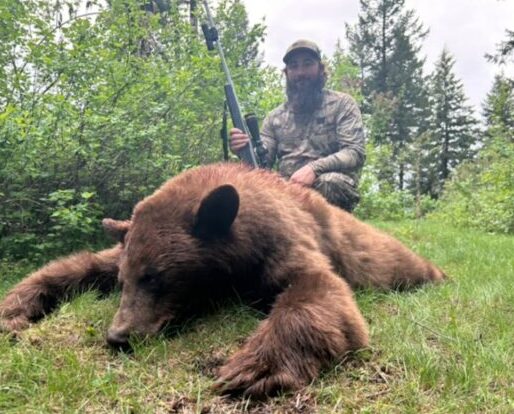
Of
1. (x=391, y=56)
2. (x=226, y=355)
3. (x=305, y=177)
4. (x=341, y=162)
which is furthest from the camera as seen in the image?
(x=391, y=56)

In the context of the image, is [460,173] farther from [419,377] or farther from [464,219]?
[419,377]

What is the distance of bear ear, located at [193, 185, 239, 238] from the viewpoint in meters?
2.79

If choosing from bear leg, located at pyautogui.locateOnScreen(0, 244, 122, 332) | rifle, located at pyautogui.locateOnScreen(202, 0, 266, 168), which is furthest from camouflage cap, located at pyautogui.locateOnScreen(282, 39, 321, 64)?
bear leg, located at pyautogui.locateOnScreen(0, 244, 122, 332)

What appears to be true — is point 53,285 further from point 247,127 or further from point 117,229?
point 247,127

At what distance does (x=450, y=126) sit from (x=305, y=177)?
3631 cm

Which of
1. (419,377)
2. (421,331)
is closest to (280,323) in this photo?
(419,377)

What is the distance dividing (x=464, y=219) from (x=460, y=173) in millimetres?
12197

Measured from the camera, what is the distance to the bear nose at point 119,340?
257 centimetres

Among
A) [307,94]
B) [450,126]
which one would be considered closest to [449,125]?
[450,126]

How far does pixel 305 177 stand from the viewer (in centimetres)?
541

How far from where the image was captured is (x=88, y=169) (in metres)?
5.78

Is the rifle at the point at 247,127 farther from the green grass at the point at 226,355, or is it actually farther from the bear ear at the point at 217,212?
the green grass at the point at 226,355

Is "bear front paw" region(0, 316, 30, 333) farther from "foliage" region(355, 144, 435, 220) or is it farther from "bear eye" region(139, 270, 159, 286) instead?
"foliage" region(355, 144, 435, 220)

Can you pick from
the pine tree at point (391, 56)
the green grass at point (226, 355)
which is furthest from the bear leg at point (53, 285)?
the pine tree at point (391, 56)
